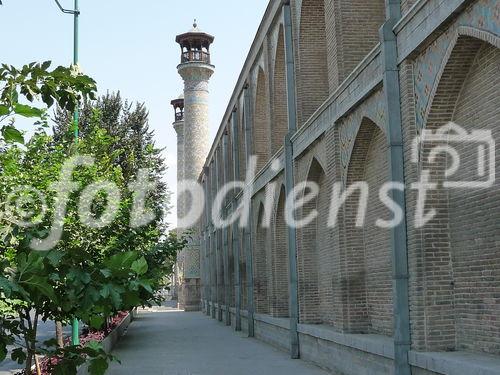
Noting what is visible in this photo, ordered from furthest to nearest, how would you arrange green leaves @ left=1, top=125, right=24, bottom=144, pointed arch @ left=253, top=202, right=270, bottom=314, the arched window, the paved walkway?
pointed arch @ left=253, top=202, right=270, bottom=314 < the paved walkway < the arched window < green leaves @ left=1, top=125, right=24, bottom=144

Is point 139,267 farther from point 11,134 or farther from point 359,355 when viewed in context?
point 359,355

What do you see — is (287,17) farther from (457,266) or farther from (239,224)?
(239,224)

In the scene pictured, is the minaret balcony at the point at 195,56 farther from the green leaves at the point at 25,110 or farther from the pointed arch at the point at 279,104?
the green leaves at the point at 25,110

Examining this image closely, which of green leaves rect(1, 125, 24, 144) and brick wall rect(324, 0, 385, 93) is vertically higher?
brick wall rect(324, 0, 385, 93)

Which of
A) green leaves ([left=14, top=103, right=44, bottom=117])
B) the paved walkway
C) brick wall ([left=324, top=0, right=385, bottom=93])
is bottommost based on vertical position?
the paved walkway

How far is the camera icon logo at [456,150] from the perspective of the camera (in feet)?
26.7

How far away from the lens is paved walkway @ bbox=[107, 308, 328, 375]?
13.8 meters

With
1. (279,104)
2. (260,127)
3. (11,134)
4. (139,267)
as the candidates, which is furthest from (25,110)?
(260,127)

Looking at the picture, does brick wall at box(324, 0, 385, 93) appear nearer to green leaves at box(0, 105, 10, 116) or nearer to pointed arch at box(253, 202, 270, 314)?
pointed arch at box(253, 202, 270, 314)

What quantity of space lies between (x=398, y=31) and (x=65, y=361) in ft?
26.1

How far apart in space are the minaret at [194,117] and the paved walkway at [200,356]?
21.4m

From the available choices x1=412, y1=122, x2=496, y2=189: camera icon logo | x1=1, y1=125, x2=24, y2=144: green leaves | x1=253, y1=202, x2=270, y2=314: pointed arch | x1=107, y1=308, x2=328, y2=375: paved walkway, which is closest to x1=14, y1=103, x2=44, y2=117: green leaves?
x1=1, y1=125, x2=24, y2=144: green leaves

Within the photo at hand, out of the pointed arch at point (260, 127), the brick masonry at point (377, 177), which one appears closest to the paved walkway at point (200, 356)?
the brick masonry at point (377, 177)

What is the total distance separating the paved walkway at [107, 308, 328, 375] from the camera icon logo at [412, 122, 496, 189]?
5.70 meters
